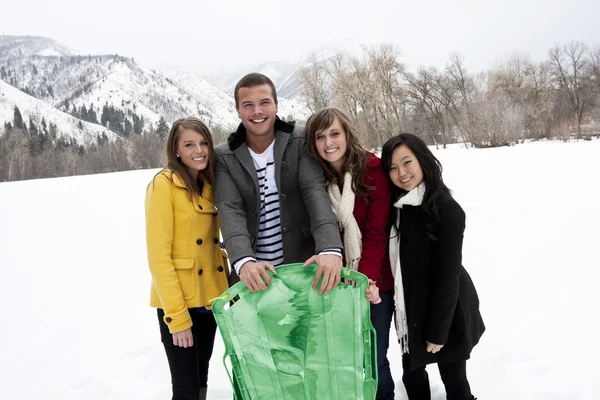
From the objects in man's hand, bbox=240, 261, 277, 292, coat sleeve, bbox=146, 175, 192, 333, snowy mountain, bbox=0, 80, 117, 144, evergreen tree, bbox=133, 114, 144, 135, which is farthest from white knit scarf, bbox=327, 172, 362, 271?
evergreen tree, bbox=133, 114, 144, 135

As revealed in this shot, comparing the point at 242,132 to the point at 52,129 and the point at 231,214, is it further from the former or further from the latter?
the point at 52,129

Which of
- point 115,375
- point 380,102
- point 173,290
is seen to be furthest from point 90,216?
point 380,102

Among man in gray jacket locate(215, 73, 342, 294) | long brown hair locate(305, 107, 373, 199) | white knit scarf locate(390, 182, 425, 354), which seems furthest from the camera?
white knit scarf locate(390, 182, 425, 354)

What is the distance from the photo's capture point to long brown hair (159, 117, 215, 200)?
7.28 feet

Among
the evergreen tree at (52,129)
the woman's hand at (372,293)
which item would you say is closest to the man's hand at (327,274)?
A: the woman's hand at (372,293)

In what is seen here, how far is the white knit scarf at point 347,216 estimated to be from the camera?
221cm

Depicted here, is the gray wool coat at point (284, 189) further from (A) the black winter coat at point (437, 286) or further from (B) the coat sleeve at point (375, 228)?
(A) the black winter coat at point (437, 286)

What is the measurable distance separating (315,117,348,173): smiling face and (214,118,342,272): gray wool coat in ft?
0.30

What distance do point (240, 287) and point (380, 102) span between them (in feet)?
100.0

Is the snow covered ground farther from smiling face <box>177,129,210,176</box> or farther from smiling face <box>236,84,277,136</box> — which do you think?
smiling face <box>236,84,277,136</box>

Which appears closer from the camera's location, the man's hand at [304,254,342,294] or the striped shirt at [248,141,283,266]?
the man's hand at [304,254,342,294]

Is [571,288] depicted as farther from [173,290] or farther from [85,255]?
[85,255]

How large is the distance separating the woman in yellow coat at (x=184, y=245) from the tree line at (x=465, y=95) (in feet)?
84.8

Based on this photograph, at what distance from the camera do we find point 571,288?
14.8ft
